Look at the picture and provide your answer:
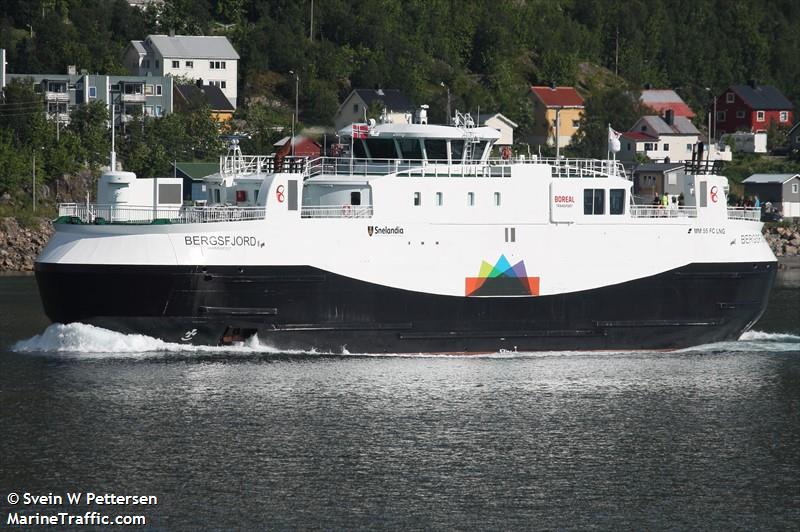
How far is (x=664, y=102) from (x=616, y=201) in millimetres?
67556

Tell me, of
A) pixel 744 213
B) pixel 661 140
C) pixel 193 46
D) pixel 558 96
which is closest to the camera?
pixel 744 213

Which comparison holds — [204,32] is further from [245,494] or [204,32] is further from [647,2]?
[245,494]

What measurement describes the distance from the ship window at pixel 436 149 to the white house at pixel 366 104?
149 feet

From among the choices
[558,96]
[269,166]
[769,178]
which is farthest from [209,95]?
[269,166]

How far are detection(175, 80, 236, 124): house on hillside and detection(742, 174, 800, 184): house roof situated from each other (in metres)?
31.7

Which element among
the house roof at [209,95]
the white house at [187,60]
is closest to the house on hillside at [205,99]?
the house roof at [209,95]

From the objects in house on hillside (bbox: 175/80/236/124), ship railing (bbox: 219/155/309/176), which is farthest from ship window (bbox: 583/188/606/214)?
house on hillside (bbox: 175/80/236/124)

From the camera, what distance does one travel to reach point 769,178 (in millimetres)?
87562

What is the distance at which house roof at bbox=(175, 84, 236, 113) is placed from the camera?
282 ft

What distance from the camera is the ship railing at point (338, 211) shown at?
1535 inches

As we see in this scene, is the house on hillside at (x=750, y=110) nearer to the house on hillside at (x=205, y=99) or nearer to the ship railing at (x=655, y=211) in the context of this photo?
the house on hillside at (x=205, y=99)

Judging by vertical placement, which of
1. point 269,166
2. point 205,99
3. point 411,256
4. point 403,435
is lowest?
point 403,435

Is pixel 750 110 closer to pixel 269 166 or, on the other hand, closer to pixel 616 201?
pixel 616 201

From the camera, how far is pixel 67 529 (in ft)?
80.4
